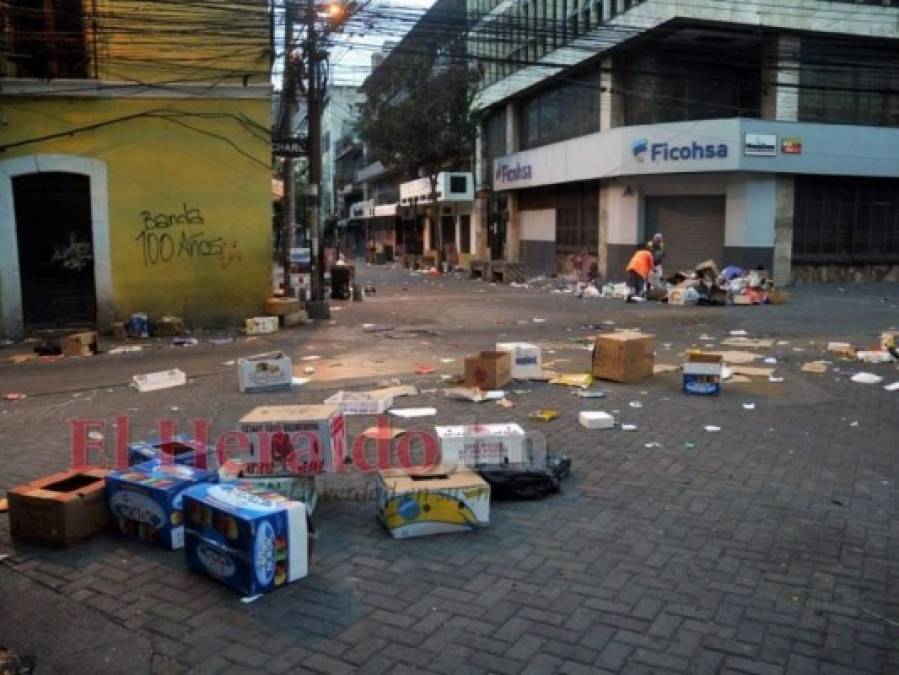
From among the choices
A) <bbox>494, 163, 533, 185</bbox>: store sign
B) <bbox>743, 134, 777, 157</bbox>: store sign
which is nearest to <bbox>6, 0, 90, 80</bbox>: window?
<bbox>743, 134, 777, 157</bbox>: store sign

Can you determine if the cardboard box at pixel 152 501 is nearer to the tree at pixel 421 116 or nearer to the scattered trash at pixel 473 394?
the scattered trash at pixel 473 394

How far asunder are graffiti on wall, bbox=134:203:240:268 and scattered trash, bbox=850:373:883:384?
34.1ft

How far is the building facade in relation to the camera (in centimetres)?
1337

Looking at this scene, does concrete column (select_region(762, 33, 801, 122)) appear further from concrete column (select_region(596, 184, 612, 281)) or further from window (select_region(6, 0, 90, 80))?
window (select_region(6, 0, 90, 80))

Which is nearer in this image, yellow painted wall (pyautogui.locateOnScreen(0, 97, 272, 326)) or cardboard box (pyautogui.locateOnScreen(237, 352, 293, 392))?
cardboard box (pyautogui.locateOnScreen(237, 352, 293, 392))

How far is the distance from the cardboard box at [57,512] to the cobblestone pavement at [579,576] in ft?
0.32

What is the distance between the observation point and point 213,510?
13.1 ft

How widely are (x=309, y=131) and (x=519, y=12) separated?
746 inches

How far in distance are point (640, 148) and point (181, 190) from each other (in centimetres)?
1503

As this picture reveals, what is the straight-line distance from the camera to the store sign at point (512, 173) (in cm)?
3192

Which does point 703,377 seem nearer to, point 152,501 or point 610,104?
point 152,501

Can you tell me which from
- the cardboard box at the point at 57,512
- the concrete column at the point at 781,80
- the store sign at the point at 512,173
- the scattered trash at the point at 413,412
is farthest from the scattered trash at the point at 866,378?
the store sign at the point at 512,173

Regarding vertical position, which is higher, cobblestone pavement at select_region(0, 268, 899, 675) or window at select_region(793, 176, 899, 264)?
window at select_region(793, 176, 899, 264)

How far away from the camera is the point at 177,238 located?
14164 millimetres
